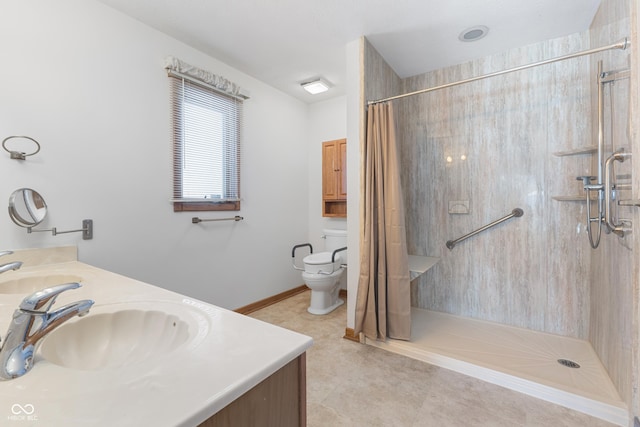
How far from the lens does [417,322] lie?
243cm

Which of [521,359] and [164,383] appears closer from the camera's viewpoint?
[164,383]

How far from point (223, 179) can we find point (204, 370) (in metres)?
2.16

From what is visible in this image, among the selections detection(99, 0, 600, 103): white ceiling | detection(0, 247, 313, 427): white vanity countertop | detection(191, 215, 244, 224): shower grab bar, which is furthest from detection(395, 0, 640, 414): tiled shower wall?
detection(0, 247, 313, 427): white vanity countertop

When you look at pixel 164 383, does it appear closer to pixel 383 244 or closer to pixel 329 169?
pixel 383 244

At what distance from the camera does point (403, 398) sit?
154 cm

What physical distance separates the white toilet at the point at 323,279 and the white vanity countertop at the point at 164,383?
6.22 ft

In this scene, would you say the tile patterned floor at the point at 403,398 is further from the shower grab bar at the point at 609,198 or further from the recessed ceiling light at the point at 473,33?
the recessed ceiling light at the point at 473,33

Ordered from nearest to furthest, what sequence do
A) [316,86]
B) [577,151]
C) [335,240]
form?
[577,151] < [316,86] < [335,240]

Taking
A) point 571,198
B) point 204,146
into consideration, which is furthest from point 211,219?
point 571,198

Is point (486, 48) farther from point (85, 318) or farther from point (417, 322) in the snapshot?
point (85, 318)

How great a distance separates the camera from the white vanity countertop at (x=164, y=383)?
423mm

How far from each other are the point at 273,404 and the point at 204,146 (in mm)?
2193

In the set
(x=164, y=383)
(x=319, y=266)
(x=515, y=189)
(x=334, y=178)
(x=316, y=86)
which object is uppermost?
(x=316, y=86)

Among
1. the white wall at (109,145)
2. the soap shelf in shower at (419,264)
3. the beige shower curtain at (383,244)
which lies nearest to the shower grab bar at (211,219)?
the white wall at (109,145)
